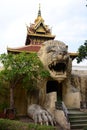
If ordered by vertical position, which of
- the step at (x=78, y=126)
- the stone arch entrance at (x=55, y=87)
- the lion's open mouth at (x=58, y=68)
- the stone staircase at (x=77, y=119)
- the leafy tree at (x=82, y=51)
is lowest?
the step at (x=78, y=126)

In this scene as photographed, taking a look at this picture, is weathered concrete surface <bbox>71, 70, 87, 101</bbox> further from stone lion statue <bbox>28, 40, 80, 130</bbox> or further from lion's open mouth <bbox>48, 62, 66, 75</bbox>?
lion's open mouth <bbox>48, 62, 66, 75</bbox>

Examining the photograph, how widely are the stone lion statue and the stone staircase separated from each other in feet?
1.20

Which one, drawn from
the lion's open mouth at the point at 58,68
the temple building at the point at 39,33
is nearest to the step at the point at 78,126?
the lion's open mouth at the point at 58,68

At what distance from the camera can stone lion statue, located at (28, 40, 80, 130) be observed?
9.74 m

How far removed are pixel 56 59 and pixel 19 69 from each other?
1.55m

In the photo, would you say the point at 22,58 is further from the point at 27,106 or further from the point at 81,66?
the point at 81,66

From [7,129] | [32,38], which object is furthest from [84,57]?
[32,38]

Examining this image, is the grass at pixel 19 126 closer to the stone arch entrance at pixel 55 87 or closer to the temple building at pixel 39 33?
the stone arch entrance at pixel 55 87

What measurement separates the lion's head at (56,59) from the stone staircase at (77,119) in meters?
1.42

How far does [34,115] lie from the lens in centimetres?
979

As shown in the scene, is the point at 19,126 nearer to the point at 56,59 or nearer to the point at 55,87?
the point at 56,59

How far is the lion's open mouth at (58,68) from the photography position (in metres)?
10.9

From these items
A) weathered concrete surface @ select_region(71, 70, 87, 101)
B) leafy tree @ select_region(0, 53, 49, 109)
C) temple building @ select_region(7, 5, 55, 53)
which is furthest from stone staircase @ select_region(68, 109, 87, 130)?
temple building @ select_region(7, 5, 55, 53)

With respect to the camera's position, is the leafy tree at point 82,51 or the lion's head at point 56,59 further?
the leafy tree at point 82,51
